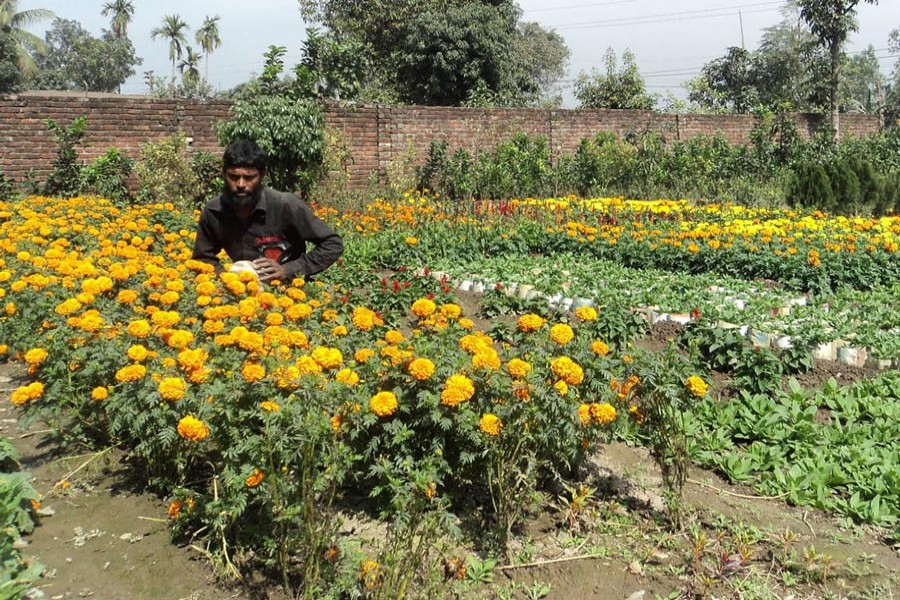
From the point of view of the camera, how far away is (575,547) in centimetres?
270

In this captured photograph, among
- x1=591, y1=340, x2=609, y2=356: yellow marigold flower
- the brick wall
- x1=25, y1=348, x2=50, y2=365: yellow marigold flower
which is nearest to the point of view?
x1=591, y1=340, x2=609, y2=356: yellow marigold flower

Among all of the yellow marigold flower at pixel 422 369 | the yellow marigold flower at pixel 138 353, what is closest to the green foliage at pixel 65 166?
the yellow marigold flower at pixel 138 353

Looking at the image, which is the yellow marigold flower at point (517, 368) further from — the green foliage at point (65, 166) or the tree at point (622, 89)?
the tree at point (622, 89)

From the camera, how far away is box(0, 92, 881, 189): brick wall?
11742 millimetres

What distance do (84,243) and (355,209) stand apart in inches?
186

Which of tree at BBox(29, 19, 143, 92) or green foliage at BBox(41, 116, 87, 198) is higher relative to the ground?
tree at BBox(29, 19, 143, 92)

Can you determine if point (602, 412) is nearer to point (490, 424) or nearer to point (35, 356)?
point (490, 424)

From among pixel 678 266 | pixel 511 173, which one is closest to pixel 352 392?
pixel 678 266

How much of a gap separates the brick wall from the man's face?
9.93 m

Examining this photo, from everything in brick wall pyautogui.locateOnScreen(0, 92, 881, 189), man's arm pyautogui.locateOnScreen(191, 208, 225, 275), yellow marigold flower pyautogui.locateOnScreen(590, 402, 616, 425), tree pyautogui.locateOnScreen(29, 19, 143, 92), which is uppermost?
tree pyautogui.locateOnScreen(29, 19, 143, 92)

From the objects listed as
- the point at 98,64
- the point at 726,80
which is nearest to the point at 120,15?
the point at 98,64

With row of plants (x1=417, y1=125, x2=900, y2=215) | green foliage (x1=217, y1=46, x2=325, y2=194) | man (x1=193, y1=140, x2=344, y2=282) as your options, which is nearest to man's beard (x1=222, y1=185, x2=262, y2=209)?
man (x1=193, y1=140, x2=344, y2=282)

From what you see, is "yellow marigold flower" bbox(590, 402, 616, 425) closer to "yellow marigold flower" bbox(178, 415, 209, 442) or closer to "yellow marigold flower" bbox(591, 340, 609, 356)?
"yellow marigold flower" bbox(591, 340, 609, 356)

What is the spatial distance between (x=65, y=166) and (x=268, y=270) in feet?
32.2
